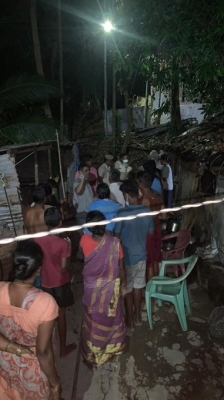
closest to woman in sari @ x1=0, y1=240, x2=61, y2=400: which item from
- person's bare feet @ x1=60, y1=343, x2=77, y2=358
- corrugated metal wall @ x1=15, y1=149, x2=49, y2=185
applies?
person's bare feet @ x1=60, y1=343, x2=77, y2=358

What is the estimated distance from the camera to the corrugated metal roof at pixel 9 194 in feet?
21.1

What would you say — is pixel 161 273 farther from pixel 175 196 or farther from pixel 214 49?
pixel 175 196

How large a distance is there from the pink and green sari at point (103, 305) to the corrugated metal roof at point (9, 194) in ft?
11.2

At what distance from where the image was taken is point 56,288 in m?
3.73

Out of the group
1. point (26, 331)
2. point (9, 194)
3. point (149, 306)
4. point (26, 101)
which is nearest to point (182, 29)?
point (26, 101)

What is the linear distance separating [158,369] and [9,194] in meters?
4.31

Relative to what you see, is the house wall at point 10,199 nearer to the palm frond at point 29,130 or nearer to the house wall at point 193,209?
the palm frond at point 29,130

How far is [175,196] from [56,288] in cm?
687

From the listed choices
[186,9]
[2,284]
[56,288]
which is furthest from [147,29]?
[2,284]

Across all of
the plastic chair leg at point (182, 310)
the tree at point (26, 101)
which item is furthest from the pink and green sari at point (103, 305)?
the tree at point (26, 101)

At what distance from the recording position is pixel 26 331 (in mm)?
2312

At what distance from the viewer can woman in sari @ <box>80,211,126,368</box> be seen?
132 inches

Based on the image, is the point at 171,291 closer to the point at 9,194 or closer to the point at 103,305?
the point at 103,305

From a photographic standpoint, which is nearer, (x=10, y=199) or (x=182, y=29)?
(x=182, y=29)
